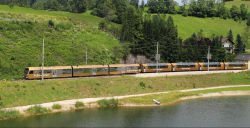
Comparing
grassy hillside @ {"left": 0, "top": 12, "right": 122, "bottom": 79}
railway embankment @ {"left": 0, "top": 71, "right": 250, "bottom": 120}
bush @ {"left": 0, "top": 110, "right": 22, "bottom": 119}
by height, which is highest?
grassy hillside @ {"left": 0, "top": 12, "right": 122, "bottom": 79}

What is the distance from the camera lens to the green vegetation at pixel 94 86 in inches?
1750

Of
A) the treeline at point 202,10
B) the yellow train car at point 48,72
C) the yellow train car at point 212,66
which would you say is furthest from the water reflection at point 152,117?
the treeline at point 202,10

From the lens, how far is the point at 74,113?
42656 millimetres

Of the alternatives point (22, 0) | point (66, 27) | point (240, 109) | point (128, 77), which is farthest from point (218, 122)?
point (22, 0)

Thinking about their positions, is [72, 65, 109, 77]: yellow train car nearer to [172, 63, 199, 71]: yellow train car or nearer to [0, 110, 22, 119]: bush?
[0, 110, 22, 119]: bush

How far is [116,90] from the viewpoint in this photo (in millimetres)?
54781

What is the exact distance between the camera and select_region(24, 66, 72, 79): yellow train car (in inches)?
2042

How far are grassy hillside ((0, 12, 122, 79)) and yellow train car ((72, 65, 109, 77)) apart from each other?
9270 mm

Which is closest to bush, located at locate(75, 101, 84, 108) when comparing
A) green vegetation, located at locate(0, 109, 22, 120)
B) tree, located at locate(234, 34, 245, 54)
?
green vegetation, located at locate(0, 109, 22, 120)

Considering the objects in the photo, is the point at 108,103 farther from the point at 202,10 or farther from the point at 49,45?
the point at 202,10

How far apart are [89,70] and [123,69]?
29.7 feet

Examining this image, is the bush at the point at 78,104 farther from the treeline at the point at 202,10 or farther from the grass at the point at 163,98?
the treeline at the point at 202,10

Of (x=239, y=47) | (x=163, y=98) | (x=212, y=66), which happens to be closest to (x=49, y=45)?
(x=163, y=98)

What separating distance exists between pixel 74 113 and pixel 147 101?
13914 millimetres
